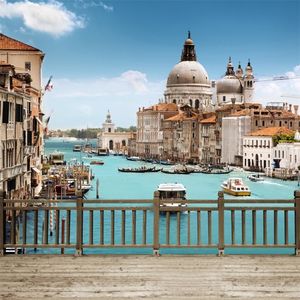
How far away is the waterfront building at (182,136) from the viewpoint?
73.2m

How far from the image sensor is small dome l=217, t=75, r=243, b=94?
85.6 meters

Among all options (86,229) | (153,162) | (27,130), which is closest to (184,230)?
(86,229)

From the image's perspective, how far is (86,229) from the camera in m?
19.9

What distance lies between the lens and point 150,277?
16.9ft

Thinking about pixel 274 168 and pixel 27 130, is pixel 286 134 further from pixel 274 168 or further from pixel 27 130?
pixel 27 130

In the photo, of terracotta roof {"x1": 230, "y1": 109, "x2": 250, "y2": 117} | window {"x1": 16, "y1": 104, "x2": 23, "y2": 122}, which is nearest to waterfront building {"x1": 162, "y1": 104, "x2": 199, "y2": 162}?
terracotta roof {"x1": 230, "y1": 109, "x2": 250, "y2": 117}

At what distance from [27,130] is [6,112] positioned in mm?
3970

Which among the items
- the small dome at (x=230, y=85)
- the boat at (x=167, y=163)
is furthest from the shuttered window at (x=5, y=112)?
the small dome at (x=230, y=85)

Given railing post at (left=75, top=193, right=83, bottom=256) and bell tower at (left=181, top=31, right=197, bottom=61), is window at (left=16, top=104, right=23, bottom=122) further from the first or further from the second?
bell tower at (left=181, top=31, right=197, bottom=61)

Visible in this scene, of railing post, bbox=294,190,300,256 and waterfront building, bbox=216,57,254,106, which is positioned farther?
waterfront building, bbox=216,57,254,106

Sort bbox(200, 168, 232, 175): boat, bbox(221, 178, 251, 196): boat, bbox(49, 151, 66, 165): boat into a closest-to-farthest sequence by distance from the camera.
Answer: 1. bbox(221, 178, 251, 196): boat
2. bbox(200, 168, 232, 175): boat
3. bbox(49, 151, 66, 165): boat

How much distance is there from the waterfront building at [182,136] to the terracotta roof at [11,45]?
4845 cm

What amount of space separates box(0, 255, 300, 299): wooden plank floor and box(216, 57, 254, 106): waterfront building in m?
78.9

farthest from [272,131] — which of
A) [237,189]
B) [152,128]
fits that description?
[152,128]
